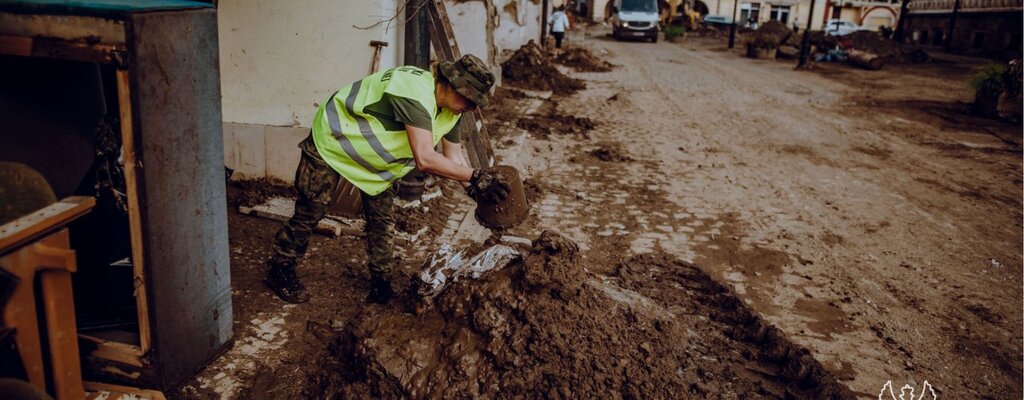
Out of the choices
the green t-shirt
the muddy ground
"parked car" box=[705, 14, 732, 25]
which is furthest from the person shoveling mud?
"parked car" box=[705, 14, 732, 25]

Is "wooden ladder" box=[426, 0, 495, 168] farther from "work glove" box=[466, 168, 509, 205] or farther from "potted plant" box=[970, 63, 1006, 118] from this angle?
"potted plant" box=[970, 63, 1006, 118]

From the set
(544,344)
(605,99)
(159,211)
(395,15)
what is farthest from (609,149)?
(159,211)

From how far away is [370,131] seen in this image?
11.8 ft

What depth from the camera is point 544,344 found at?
3.14 m

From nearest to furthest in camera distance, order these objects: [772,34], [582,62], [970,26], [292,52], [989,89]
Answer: [292,52], [989,89], [582,62], [772,34], [970,26]

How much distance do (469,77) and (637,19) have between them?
2719 cm

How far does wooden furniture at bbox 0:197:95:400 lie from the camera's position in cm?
230

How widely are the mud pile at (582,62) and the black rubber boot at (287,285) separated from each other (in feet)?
47.0

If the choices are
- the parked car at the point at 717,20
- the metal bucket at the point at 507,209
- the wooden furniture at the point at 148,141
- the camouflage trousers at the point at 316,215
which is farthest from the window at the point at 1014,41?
the wooden furniture at the point at 148,141

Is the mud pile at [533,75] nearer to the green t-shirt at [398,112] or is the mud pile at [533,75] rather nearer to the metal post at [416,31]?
the metal post at [416,31]

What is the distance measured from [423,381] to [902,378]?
2640mm

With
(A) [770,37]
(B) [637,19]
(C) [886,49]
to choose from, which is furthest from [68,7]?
(C) [886,49]

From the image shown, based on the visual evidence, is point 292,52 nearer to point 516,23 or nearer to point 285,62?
point 285,62

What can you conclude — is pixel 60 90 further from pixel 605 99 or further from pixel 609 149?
pixel 605 99
